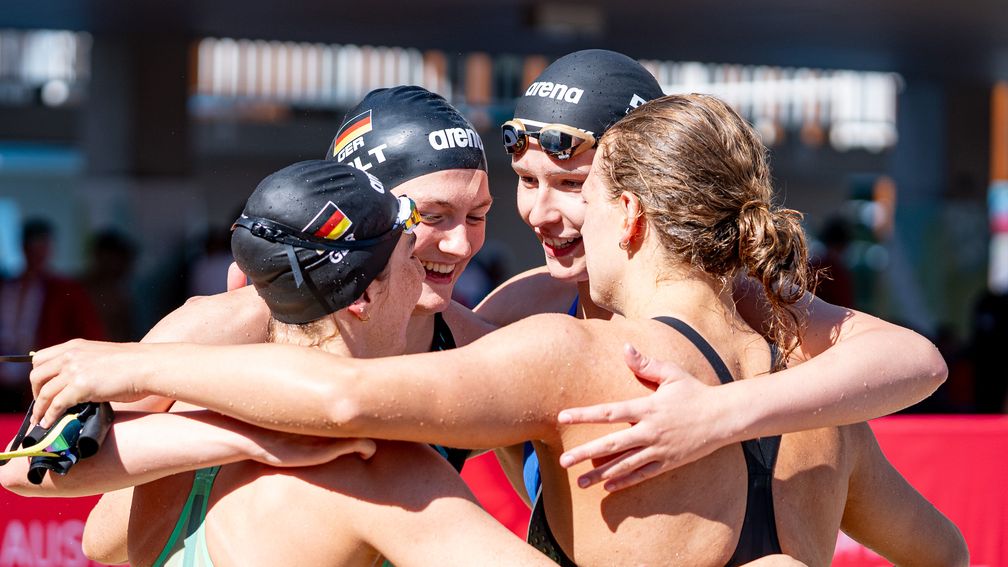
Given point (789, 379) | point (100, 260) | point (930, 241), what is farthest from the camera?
point (930, 241)

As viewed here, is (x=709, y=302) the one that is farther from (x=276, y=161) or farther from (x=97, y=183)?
(x=276, y=161)

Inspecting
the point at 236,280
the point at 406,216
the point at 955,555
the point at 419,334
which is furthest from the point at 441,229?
the point at 955,555

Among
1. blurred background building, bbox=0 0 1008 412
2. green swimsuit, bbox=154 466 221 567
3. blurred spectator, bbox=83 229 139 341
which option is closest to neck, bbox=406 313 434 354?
green swimsuit, bbox=154 466 221 567

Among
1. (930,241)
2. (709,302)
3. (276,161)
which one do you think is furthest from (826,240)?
(276,161)

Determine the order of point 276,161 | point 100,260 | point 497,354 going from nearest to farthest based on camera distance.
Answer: point 497,354 < point 100,260 < point 276,161

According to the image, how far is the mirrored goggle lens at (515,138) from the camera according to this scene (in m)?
3.28

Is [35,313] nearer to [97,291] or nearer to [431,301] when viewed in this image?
[97,291]

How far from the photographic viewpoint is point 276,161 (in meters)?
18.2

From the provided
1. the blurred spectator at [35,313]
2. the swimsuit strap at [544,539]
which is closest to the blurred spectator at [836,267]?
the blurred spectator at [35,313]

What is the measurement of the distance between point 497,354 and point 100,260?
8.97 meters

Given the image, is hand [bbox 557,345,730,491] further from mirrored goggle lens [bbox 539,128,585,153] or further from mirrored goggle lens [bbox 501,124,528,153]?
mirrored goggle lens [bbox 501,124,528,153]

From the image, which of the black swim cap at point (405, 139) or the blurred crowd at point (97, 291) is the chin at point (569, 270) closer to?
the black swim cap at point (405, 139)

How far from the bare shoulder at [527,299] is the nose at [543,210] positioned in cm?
58

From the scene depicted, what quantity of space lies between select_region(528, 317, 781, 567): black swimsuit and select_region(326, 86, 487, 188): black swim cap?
1.06m
